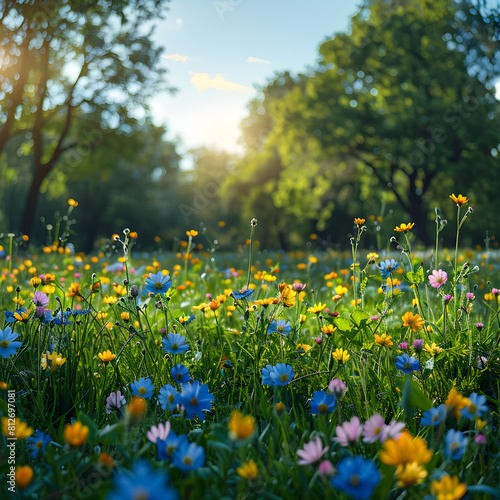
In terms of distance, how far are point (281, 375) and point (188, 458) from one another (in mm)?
532

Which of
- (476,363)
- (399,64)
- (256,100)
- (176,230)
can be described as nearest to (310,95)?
(399,64)

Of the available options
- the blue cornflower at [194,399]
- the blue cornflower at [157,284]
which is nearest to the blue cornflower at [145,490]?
the blue cornflower at [194,399]

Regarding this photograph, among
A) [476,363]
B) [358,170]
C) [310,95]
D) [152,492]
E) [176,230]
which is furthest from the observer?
[176,230]

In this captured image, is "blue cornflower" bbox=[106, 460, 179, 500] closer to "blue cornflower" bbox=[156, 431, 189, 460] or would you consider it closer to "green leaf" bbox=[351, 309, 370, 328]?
"blue cornflower" bbox=[156, 431, 189, 460]

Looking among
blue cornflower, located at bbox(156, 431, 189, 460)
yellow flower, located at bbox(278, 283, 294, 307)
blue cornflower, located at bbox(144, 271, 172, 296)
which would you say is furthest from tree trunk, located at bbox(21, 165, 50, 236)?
blue cornflower, located at bbox(156, 431, 189, 460)

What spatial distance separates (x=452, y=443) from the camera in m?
0.92

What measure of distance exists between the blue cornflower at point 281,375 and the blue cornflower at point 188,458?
0.51 metres

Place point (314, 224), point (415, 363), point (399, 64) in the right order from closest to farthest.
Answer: point (415, 363) < point (399, 64) < point (314, 224)

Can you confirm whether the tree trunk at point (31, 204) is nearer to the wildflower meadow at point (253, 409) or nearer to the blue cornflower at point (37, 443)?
the wildflower meadow at point (253, 409)

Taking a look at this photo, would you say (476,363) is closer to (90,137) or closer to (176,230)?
(90,137)

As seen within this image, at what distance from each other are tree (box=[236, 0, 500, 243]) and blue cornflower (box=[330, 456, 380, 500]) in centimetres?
1376

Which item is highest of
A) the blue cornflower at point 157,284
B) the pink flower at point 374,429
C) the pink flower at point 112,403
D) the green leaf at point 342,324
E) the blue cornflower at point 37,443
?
the blue cornflower at point 157,284

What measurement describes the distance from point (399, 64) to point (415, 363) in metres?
15.4

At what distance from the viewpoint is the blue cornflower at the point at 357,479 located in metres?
0.74
